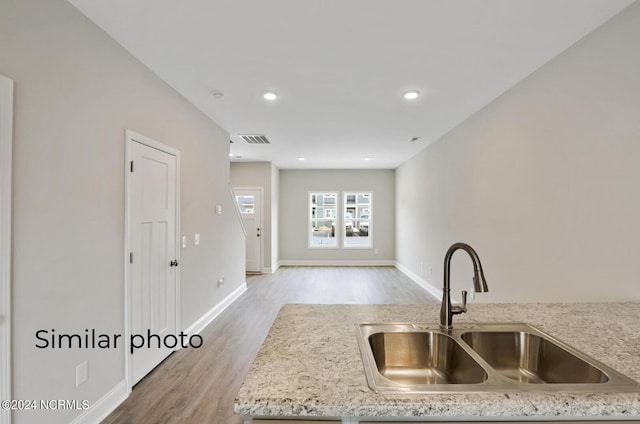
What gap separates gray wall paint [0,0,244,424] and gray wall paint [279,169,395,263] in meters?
5.39

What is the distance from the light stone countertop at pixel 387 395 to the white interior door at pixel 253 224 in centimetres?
573

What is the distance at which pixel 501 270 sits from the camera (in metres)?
3.10

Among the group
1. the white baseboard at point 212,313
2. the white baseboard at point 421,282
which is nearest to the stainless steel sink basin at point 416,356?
the white baseboard at point 212,313

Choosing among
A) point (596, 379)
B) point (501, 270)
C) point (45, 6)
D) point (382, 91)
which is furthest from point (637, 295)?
point (45, 6)

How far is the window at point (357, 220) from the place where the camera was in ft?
26.6

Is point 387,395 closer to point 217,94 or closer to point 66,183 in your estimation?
point 66,183

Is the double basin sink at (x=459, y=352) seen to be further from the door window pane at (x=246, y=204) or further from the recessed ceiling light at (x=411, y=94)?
the door window pane at (x=246, y=204)

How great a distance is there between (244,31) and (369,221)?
648 cm

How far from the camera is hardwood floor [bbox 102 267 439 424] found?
215 cm

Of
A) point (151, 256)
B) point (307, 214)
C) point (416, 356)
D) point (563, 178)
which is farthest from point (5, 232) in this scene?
point (307, 214)

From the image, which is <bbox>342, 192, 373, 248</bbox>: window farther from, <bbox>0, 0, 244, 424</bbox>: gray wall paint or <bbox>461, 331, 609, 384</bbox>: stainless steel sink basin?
<bbox>461, 331, 609, 384</bbox>: stainless steel sink basin

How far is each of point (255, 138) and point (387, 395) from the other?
4.56 metres

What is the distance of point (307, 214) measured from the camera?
800 cm

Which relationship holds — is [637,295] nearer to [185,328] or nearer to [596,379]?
[596,379]
